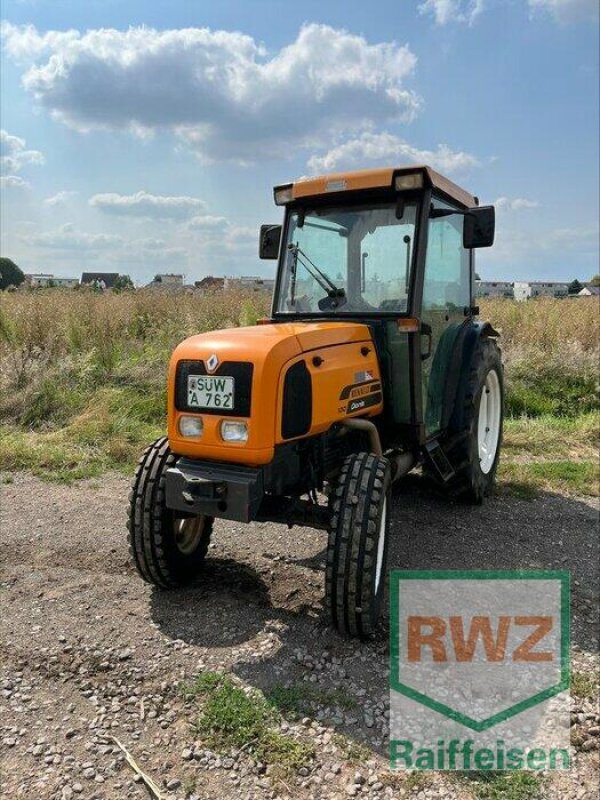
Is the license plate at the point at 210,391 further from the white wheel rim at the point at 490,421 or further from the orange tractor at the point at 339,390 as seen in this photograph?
the white wheel rim at the point at 490,421

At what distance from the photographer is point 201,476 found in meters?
3.11

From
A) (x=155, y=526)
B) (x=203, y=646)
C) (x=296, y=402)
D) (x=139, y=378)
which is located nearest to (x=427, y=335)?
(x=296, y=402)

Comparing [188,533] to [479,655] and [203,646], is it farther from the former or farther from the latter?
[479,655]

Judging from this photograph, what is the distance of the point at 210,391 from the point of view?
3145 millimetres

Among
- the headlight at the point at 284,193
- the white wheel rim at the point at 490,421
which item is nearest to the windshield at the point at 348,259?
the headlight at the point at 284,193

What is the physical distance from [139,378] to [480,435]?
15.2 feet

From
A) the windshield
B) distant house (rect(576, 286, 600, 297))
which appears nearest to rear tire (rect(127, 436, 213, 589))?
the windshield

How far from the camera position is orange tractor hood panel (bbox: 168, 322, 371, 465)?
303cm

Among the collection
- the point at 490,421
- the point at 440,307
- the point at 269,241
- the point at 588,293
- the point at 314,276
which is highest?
the point at 588,293

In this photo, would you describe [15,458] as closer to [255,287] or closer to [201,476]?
[201,476]

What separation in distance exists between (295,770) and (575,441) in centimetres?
566

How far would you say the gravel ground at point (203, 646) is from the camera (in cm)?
233

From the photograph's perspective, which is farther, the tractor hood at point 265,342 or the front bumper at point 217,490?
the tractor hood at point 265,342

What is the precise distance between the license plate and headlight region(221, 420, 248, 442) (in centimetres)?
8
